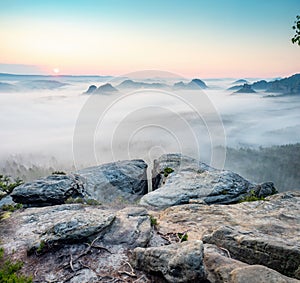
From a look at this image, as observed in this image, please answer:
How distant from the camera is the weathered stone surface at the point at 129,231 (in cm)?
1165

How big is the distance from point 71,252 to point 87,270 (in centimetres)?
151

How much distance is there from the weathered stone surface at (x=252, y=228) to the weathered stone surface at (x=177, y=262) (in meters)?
2.02

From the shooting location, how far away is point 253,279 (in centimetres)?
625

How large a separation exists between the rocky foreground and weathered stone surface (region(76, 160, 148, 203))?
4.90 m

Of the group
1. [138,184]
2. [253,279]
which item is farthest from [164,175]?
[253,279]

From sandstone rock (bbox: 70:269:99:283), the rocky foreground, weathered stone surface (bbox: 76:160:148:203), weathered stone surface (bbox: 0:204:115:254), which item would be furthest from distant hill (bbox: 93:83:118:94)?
sandstone rock (bbox: 70:269:99:283)

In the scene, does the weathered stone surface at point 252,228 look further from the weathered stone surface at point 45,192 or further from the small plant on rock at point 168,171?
the small plant on rock at point 168,171

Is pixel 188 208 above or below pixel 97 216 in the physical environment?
below

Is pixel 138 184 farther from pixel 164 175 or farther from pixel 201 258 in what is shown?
pixel 201 258

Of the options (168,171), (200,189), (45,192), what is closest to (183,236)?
(200,189)

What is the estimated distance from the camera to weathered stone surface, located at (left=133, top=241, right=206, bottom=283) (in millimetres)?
7758

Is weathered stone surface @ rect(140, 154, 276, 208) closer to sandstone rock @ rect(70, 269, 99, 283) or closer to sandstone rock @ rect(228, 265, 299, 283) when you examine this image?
sandstone rock @ rect(70, 269, 99, 283)

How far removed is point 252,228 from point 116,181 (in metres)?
19.7

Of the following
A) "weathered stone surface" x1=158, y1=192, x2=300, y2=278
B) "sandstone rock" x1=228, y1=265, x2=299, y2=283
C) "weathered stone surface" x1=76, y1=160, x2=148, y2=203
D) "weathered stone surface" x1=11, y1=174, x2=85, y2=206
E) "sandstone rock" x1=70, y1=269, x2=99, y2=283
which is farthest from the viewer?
"weathered stone surface" x1=76, y1=160, x2=148, y2=203
